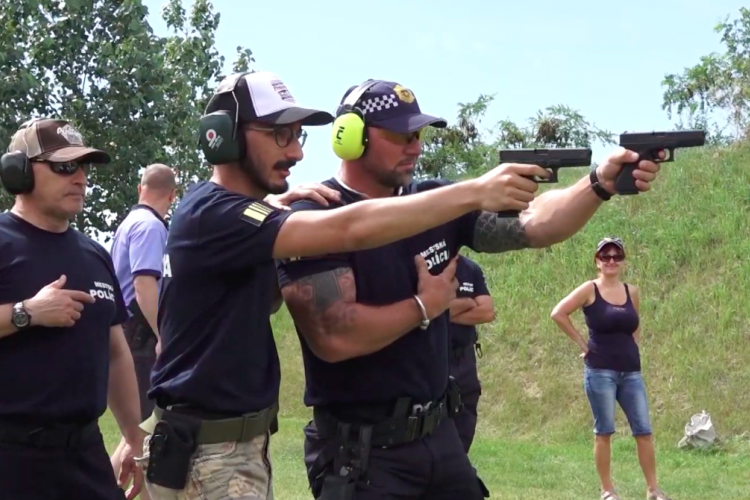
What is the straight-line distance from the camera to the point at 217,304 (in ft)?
12.7

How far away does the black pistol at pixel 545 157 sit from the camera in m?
3.84

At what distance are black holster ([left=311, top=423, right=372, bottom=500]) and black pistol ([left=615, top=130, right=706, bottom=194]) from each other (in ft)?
4.27

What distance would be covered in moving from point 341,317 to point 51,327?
1350mm

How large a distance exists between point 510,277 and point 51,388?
621 inches

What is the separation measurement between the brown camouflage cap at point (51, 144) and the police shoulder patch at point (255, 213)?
1401 mm

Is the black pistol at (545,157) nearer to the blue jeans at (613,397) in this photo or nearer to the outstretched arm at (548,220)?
the outstretched arm at (548,220)

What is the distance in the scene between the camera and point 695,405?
15.3 meters

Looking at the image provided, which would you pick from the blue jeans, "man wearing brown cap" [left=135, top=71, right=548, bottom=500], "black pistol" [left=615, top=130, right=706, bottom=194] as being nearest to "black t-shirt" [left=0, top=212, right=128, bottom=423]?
"man wearing brown cap" [left=135, top=71, right=548, bottom=500]

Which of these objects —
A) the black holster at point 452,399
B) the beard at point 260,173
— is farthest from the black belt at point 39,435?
the black holster at point 452,399

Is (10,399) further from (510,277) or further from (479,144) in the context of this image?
(479,144)

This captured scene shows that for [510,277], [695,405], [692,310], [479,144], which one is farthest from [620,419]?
[479,144]

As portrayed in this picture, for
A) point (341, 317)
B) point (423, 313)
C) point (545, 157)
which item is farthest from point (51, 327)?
point (545, 157)

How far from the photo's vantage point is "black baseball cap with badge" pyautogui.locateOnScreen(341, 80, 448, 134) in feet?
14.3

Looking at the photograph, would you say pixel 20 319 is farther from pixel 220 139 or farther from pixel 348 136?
pixel 348 136
